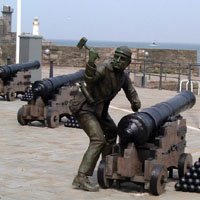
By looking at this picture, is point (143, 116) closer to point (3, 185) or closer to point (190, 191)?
point (190, 191)

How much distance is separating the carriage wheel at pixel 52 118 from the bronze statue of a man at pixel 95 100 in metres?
4.85

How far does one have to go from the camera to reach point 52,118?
479 inches

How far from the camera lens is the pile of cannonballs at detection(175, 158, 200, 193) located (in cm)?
710

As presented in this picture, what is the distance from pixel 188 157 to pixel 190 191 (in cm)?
72

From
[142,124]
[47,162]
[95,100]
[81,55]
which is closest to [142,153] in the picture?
[142,124]

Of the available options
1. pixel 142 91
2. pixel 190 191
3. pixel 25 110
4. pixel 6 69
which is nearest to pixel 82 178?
pixel 190 191

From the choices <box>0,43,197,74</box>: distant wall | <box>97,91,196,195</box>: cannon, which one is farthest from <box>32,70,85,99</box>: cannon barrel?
<box>0,43,197,74</box>: distant wall

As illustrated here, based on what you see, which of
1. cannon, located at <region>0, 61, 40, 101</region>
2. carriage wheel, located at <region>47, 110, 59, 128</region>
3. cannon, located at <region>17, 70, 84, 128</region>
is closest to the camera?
carriage wheel, located at <region>47, 110, 59, 128</region>

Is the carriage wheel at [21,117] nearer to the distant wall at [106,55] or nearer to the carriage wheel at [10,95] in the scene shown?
the carriage wheel at [10,95]

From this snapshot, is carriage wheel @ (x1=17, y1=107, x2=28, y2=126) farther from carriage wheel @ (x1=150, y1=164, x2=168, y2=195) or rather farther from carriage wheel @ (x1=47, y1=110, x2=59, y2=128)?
carriage wheel @ (x1=150, y1=164, x2=168, y2=195)

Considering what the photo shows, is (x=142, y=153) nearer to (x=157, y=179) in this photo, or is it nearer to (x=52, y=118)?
(x=157, y=179)

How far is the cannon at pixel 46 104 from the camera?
1227 cm

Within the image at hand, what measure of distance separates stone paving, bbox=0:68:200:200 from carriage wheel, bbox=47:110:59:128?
12cm

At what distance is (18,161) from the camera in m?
8.73
